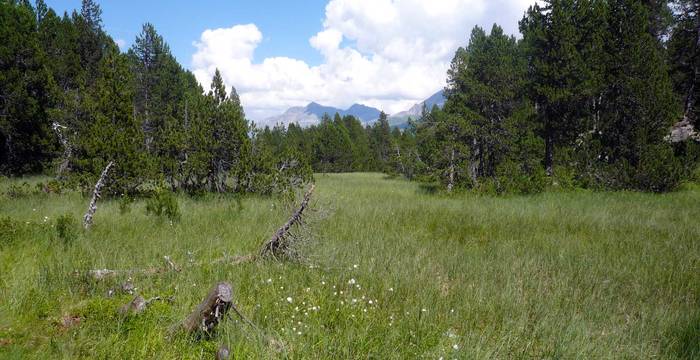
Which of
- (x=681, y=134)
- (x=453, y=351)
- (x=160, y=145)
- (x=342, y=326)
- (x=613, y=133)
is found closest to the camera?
(x=453, y=351)

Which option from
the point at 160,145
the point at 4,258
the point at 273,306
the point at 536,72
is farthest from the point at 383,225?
the point at 536,72

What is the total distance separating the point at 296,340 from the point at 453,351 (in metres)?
1.43

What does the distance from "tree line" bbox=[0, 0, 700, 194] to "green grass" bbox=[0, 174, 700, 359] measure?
13.6 ft

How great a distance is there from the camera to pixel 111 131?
38.2ft

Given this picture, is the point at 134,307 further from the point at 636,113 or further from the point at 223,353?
the point at 636,113

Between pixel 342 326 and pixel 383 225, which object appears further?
pixel 383 225

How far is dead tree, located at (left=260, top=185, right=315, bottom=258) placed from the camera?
5.84 metres

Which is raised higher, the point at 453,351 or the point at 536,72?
the point at 536,72

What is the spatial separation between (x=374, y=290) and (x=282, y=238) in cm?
174

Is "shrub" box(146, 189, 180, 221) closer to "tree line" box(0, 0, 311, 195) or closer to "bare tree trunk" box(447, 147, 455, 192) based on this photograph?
"tree line" box(0, 0, 311, 195)

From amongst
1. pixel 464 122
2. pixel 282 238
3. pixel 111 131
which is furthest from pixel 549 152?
pixel 111 131

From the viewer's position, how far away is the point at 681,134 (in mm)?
25219

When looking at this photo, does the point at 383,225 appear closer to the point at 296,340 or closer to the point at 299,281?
the point at 299,281

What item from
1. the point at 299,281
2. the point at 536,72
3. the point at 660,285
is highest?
the point at 536,72
